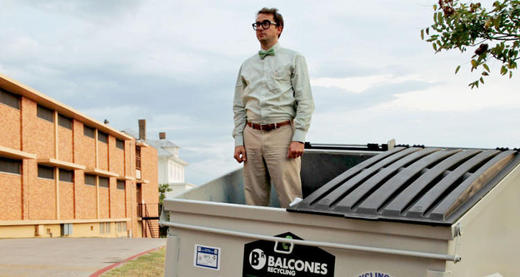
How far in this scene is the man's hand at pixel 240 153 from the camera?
16.1ft

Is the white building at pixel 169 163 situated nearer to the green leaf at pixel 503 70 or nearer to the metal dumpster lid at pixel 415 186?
the green leaf at pixel 503 70

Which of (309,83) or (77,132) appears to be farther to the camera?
(77,132)

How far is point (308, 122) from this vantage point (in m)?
4.70

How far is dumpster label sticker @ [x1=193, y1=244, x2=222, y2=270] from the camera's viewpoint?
387cm

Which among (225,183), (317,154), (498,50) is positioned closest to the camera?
(225,183)

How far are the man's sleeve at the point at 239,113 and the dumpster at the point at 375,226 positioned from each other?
2.03ft

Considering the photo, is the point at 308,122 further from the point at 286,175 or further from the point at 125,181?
the point at 125,181

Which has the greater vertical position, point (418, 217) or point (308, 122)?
point (308, 122)

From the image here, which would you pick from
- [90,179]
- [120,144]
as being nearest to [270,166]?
[90,179]

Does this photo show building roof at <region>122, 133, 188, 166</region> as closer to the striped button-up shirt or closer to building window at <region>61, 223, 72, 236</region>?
building window at <region>61, 223, 72, 236</region>

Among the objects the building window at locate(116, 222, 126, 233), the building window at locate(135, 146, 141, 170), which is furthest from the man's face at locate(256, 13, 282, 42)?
the building window at locate(135, 146, 141, 170)

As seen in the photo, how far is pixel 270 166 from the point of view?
15.6ft

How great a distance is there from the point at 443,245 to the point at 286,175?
1.83 meters

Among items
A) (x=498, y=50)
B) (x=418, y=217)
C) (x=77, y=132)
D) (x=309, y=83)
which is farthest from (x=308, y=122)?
(x=77, y=132)
